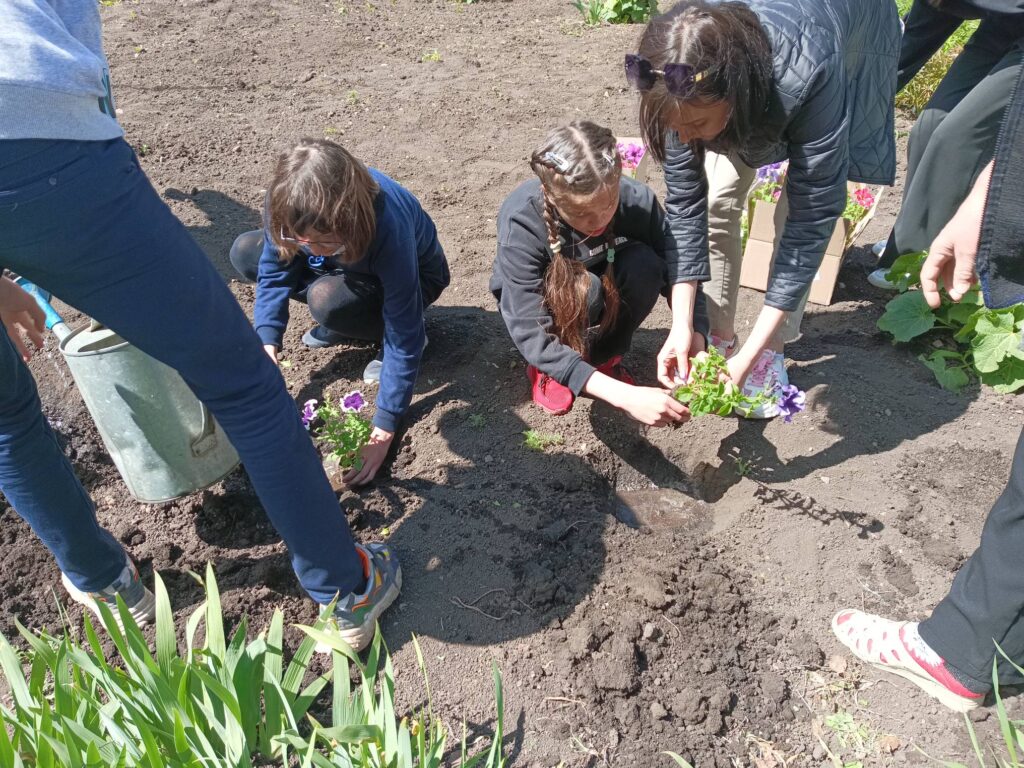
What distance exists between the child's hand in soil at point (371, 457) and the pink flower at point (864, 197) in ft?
7.51

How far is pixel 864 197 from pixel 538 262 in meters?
1.71

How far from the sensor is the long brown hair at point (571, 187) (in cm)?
220

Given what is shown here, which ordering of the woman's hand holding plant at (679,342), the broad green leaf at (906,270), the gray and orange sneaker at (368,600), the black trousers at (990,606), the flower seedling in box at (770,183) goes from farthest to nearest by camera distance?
the flower seedling in box at (770,183), the broad green leaf at (906,270), the woman's hand holding plant at (679,342), the gray and orange sneaker at (368,600), the black trousers at (990,606)

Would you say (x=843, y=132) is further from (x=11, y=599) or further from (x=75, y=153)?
(x=11, y=599)

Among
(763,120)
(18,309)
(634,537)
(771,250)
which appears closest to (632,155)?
(771,250)

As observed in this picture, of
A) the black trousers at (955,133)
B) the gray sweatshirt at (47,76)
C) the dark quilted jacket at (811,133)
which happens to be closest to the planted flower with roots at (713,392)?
Answer: the dark quilted jacket at (811,133)

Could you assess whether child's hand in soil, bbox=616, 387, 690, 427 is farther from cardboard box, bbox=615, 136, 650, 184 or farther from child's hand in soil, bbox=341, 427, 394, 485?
cardboard box, bbox=615, 136, 650, 184

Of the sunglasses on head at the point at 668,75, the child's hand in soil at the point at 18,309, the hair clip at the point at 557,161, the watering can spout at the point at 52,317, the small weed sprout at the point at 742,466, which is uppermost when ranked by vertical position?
the sunglasses on head at the point at 668,75

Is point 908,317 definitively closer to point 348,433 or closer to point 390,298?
point 390,298

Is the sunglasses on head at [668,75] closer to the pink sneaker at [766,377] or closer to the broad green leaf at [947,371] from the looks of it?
the pink sneaker at [766,377]

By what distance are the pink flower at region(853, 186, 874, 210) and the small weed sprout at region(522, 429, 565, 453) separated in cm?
178

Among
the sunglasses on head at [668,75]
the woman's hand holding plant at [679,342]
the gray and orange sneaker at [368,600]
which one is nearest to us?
the sunglasses on head at [668,75]

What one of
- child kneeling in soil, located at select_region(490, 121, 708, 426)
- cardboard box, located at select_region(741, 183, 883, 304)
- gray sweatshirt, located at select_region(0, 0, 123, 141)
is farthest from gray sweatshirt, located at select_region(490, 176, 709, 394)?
gray sweatshirt, located at select_region(0, 0, 123, 141)

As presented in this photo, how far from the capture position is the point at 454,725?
1.91 metres
